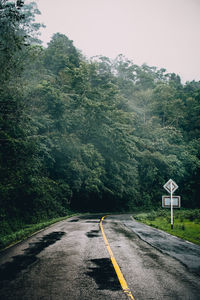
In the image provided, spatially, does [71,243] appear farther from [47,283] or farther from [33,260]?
[47,283]

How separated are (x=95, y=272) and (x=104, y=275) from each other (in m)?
0.31

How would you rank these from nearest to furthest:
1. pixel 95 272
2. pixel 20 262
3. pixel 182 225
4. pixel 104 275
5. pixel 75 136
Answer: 1. pixel 104 275
2. pixel 95 272
3. pixel 20 262
4. pixel 182 225
5. pixel 75 136

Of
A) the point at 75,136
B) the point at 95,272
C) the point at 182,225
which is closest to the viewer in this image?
the point at 95,272

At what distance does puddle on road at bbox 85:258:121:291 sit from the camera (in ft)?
15.3

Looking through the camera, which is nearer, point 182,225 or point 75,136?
point 182,225

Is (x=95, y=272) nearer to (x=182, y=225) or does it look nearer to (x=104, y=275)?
(x=104, y=275)

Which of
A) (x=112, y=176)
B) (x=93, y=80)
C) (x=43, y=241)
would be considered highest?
(x=93, y=80)

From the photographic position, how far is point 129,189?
39156 mm

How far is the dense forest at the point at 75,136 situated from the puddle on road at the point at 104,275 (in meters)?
8.12

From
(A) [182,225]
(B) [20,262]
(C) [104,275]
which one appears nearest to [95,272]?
(C) [104,275]

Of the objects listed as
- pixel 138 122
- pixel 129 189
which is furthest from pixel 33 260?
pixel 138 122

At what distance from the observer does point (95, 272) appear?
5.52 metres

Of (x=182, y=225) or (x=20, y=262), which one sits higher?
(x=20, y=262)

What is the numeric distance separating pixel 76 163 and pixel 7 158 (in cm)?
1345
